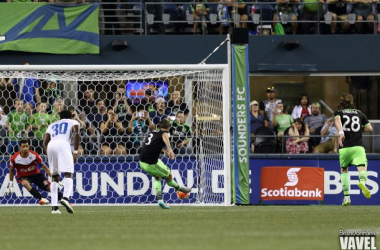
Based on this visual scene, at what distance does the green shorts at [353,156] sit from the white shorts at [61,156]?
202 inches

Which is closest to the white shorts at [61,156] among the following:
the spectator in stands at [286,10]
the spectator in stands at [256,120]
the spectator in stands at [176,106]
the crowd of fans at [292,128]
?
the spectator in stands at [176,106]

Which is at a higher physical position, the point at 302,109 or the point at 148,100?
the point at 148,100

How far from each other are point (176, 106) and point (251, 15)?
5041 mm

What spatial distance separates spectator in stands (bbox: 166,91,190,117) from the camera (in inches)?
824

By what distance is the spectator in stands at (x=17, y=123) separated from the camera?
20.5m

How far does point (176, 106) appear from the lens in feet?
69.4

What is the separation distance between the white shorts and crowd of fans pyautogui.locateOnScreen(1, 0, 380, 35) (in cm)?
916

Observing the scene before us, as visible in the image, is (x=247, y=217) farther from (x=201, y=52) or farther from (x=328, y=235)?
(x=201, y=52)

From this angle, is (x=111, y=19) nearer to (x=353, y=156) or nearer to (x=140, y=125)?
(x=140, y=125)

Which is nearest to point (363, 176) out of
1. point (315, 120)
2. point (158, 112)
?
point (315, 120)

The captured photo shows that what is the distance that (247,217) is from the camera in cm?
1341

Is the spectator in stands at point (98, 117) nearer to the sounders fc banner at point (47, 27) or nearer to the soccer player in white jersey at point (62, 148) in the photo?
the sounders fc banner at point (47, 27)

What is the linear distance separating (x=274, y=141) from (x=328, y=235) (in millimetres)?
12293

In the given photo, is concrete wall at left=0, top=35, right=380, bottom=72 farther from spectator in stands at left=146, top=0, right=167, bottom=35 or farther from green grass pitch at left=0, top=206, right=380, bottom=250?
green grass pitch at left=0, top=206, right=380, bottom=250
